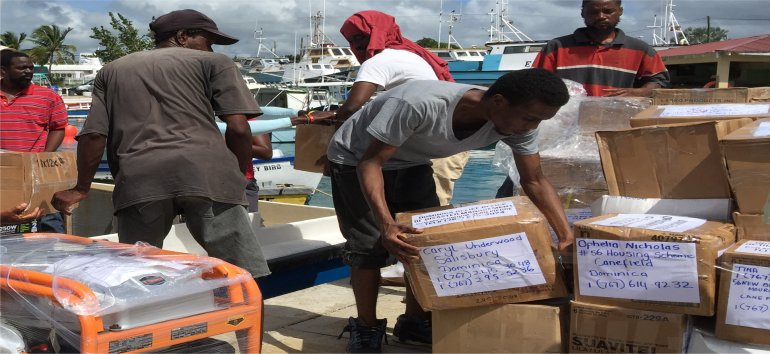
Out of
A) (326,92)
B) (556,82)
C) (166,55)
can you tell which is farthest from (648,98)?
(326,92)

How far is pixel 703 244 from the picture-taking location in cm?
245

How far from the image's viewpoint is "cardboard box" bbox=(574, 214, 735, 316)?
2473mm

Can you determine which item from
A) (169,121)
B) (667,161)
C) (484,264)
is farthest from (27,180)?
(667,161)

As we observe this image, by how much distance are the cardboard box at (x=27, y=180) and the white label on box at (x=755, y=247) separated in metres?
2.93

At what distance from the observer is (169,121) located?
9.90 feet

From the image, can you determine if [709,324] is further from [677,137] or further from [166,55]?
[166,55]

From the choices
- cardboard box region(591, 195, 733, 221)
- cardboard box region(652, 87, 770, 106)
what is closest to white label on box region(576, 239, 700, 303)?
cardboard box region(591, 195, 733, 221)

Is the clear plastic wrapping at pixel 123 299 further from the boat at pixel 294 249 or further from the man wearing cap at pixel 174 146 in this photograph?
the boat at pixel 294 249

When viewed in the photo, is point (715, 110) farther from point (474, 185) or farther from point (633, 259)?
point (474, 185)

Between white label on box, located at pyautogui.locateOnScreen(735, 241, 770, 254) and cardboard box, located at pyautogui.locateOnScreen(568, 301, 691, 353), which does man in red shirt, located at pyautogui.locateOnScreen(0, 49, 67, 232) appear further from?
white label on box, located at pyautogui.locateOnScreen(735, 241, 770, 254)

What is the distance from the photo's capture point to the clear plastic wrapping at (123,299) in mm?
2137

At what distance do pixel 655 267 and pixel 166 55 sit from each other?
78.2 inches

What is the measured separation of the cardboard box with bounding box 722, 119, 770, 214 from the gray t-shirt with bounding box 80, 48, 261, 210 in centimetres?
179

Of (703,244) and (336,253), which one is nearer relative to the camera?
(703,244)
